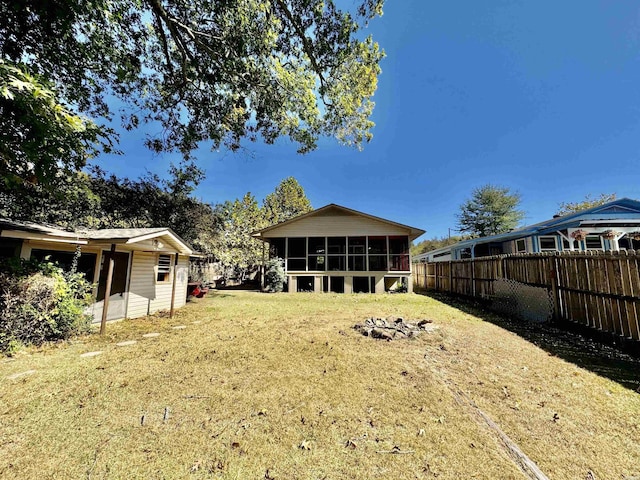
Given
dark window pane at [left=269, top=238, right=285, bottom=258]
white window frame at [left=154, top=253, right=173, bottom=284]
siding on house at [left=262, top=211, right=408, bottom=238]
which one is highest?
siding on house at [left=262, top=211, right=408, bottom=238]

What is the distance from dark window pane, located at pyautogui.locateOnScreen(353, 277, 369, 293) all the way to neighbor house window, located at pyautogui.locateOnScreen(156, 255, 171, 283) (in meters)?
11.1

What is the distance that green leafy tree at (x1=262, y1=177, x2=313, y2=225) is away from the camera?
121 feet

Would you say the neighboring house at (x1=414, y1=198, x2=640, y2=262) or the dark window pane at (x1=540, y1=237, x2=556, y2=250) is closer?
the neighboring house at (x1=414, y1=198, x2=640, y2=262)

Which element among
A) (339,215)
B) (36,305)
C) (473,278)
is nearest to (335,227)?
(339,215)

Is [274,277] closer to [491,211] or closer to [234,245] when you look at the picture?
[234,245]

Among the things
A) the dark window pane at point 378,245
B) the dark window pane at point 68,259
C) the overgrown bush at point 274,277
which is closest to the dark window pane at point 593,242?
the dark window pane at point 378,245

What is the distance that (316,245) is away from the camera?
19641 millimetres

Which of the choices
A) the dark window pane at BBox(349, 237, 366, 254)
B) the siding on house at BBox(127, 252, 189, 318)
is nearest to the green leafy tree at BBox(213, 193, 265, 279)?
the dark window pane at BBox(349, 237, 366, 254)

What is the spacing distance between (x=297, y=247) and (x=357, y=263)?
4674 mm

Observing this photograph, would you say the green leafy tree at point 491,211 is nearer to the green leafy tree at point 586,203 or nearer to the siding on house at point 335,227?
the green leafy tree at point 586,203

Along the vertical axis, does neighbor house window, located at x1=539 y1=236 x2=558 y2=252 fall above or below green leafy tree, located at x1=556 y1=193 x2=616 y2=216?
below

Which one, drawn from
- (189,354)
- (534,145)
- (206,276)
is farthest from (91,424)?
(534,145)

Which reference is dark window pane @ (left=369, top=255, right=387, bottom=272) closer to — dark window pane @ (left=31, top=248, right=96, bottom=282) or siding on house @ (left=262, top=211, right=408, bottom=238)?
siding on house @ (left=262, top=211, right=408, bottom=238)

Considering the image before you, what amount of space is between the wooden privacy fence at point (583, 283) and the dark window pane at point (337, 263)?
29.8ft
